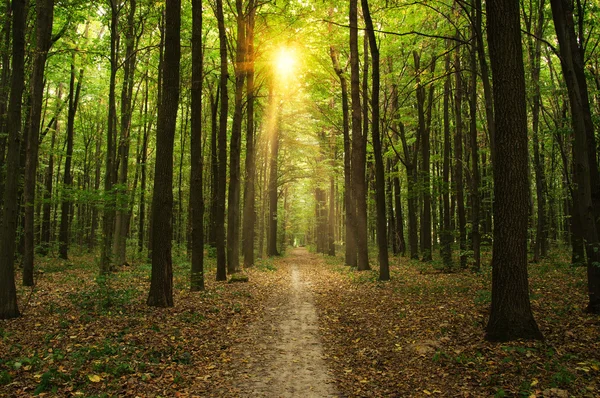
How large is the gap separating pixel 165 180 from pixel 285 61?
41.1ft

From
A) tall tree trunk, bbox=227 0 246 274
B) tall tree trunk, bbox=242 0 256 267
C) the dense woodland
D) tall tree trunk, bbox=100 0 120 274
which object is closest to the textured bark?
the dense woodland

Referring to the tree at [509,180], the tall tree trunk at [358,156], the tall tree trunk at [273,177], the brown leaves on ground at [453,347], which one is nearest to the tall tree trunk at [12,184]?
the brown leaves on ground at [453,347]

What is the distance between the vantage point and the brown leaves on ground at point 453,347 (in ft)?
16.0

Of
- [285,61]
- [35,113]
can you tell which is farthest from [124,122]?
[285,61]

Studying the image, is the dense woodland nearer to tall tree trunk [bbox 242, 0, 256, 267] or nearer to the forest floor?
tall tree trunk [bbox 242, 0, 256, 267]

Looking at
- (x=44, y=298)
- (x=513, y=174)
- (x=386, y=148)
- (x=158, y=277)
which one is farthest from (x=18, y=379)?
(x=386, y=148)

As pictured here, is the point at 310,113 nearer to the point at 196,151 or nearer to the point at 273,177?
the point at 273,177

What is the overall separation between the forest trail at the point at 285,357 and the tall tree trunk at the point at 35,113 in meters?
8.41

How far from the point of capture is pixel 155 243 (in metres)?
9.59

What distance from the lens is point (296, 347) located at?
24.3 ft

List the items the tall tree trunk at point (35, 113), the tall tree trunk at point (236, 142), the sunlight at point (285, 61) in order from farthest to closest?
1. the sunlight at point (285, 61)
2. the tall tree trunk at point (236, 142)
3. the tall tree trunk at point (35, 113)

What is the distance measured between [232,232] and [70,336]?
9.55m

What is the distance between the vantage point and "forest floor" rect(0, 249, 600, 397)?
5070 millimetres

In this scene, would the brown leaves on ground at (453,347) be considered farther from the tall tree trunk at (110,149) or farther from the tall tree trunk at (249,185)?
the tall tree trunk at (110,149)
